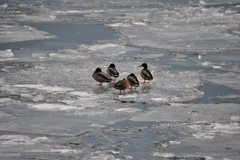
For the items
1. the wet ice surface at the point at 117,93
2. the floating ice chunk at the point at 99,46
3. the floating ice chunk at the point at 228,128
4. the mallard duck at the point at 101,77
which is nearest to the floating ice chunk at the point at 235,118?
the wet ice surface at the point at 117,93

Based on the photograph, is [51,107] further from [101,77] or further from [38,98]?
[101,77]

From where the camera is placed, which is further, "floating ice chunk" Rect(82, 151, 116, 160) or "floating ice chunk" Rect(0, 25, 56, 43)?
"floating ice chunk" Rect(0, 25, 56, 43)

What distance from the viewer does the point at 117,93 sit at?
8.45 metres

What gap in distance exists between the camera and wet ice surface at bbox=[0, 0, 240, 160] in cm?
555

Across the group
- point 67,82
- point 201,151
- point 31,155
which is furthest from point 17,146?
point 67,82

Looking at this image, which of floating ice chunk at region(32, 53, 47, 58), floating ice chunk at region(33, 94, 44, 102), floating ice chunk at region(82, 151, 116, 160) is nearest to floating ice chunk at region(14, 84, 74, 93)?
floating ice chunk at region(33, 94, 44, 102)

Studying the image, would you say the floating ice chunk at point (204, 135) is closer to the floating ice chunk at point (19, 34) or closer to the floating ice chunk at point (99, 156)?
the floating ice chunk at point (99, 156)

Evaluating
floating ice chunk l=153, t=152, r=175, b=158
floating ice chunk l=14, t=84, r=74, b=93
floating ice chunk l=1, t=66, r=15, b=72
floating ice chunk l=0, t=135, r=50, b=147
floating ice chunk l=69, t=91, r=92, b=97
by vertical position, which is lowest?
floating ice chunk l=153, t=152, r=175, b=158

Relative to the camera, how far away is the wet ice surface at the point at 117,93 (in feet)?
18.2

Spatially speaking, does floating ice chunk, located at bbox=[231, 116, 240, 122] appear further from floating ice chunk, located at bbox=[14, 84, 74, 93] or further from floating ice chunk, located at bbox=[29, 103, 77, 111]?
floating ice chunk, located at bbox=[14, 84, 74, 93]

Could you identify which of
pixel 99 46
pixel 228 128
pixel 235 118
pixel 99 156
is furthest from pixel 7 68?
pixel 228 128

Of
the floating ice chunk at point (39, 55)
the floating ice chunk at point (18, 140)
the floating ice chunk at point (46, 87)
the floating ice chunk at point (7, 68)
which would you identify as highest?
the floating ice chunk at point (39, 55)

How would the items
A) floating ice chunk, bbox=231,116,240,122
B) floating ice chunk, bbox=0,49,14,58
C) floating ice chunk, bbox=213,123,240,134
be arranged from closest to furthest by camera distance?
floating ice chunk, bbox=213,123,240,134, floating ice chunk, bbox=231,116,240,122, floating ice chunk, bbox=0,49,14,58

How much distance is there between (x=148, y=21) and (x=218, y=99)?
1242cm
